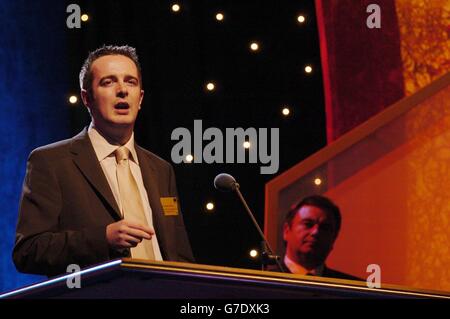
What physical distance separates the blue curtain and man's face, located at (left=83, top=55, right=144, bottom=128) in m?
0.80

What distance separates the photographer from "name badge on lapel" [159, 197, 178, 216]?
227 centimetres

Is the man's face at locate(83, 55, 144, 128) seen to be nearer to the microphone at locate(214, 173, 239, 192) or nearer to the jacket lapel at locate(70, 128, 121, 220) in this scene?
the jacket lapel at locate(70, 128, 121, 220)

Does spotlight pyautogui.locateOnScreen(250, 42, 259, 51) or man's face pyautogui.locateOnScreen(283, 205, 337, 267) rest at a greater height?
spotlight pyautogui.locateOnScreen(250, 42, 259, 51)

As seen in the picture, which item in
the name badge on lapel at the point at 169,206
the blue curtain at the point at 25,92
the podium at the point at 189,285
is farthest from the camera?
the blue curtain at the point at 25,92

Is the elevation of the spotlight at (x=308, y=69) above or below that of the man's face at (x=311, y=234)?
above

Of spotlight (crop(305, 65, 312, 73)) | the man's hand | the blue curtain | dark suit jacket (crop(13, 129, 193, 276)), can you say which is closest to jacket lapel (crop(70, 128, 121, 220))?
dark suit jacket (crop(13, 129, 193, 276))

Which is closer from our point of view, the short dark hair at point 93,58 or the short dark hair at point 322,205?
the short dark hair at point 93,58

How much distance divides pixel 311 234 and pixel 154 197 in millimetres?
1248

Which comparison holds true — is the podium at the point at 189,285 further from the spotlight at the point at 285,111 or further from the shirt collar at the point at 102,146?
the spotlight at the point at 285,111

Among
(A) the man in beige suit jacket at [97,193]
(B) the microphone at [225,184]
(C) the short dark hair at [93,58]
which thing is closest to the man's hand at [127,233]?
(A) the man in beige suit jacket at [97,193]

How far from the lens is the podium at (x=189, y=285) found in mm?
1345

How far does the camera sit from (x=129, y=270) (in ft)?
4.34

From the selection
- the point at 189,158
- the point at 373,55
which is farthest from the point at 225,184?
the point at 373,55

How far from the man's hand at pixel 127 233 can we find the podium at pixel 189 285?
16cm
